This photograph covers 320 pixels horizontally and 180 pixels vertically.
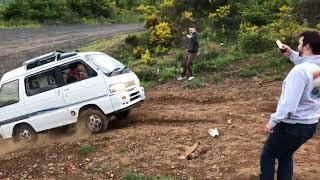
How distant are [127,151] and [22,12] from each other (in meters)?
32.2

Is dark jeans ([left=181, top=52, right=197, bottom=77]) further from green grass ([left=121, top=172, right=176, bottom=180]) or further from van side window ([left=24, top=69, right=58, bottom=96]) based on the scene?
green grass ([left=121, top=172, right=176, bottom=180])

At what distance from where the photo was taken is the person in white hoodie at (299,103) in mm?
5570

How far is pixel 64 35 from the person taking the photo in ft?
106

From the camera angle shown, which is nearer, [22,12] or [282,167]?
[282,167]

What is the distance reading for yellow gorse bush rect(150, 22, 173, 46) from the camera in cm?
2202

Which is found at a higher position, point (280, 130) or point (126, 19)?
point (280, 130)

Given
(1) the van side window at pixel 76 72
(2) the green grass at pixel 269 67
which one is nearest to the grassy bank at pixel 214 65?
(2) the green grass at pixel 269 67

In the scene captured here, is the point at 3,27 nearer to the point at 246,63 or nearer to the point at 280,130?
the point at 246,63

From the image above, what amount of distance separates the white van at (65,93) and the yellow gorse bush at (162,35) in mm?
9402

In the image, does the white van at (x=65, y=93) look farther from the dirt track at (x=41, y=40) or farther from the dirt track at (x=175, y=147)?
the dirt track at (x=41, y=40)

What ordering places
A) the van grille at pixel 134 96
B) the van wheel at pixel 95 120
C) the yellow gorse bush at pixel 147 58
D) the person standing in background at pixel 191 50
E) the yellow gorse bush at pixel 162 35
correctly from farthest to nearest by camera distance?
1. the yellow gorse bush at pixel 162 35
2. the yellow gorse bush at pixel 147 58
3. the person standing in background at pixel 191 50
4. the van grille at pixel 134 96
5. the van wheel at pixel 95 120

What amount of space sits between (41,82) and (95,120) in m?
1.66

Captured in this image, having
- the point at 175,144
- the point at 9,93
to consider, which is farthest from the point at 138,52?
the point at 175,144

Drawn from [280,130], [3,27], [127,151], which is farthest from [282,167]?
[3,27]
